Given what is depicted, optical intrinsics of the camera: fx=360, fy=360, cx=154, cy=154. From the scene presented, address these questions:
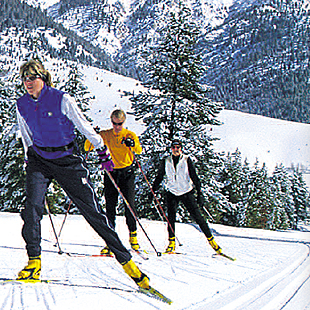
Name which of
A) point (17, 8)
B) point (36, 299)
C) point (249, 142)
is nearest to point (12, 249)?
point (36, 299)

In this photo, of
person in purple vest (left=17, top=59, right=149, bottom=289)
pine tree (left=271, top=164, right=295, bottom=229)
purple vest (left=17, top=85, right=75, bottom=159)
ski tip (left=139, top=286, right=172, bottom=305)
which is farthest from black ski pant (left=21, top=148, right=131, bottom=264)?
pine tree (left=271, top=164, right=295, bottom=229)

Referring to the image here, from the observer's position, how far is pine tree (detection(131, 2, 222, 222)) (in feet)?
49.0

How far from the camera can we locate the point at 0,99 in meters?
24.0

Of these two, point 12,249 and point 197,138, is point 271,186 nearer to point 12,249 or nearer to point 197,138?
point 197,138

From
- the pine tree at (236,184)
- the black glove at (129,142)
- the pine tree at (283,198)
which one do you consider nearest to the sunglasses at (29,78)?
the black glove at (129,142)

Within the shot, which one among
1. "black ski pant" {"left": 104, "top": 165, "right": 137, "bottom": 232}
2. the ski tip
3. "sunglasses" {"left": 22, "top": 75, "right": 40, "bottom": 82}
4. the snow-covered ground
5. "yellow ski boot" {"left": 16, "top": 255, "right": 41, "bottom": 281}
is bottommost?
the snow-covered ground

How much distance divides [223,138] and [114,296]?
80.9 m

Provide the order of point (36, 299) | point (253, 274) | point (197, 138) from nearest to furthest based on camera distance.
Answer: point (36, 299), point (253, 274), point (197, 138)

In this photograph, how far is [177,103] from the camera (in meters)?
15.5

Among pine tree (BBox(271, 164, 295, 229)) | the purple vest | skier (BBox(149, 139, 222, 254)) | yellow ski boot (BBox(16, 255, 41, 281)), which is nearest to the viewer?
the purple vest

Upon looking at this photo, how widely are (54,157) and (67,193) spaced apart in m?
0.35

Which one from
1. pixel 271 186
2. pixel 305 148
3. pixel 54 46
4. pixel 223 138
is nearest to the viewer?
pixel 271 186

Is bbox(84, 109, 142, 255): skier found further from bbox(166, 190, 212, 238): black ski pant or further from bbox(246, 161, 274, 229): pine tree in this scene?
bbox(246, 161, 274, 229): pine tree

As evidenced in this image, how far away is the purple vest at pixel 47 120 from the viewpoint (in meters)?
3.17
